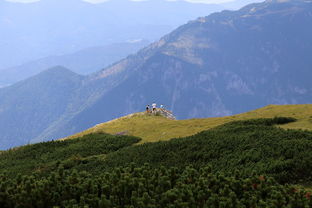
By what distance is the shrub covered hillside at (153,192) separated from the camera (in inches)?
647

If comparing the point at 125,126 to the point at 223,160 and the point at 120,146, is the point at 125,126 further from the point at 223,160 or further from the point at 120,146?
the point at 223,160

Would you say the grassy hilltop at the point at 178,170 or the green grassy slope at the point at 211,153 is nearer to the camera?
the grassy hilltop at the point at 178,170

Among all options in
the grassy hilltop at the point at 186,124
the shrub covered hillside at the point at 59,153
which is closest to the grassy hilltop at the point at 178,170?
the shrub covered hillside at the point at 59,153

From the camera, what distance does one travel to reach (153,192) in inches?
723

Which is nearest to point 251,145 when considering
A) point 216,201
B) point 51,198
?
point 216,201

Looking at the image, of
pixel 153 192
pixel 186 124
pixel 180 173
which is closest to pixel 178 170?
pixel 180 173

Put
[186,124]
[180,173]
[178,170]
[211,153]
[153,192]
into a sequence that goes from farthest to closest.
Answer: [186,124] → [211,153] → [180,173] → [178,170] → [153,192]

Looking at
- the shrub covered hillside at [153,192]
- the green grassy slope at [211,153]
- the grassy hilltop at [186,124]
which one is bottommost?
the shrub covered hillside at [153,192]

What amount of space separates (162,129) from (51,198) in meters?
36.6

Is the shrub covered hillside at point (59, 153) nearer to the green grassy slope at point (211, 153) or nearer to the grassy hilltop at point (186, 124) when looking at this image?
the green grassy slope at point (211, 153)

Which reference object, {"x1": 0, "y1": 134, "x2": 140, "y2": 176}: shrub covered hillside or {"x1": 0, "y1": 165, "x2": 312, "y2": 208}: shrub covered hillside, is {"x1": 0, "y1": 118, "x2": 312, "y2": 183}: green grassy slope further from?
{"x1": 0, "y1": 165, "x2": 312, "y2": 208}: shrub covered hillside

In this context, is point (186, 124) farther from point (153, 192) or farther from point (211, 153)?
point (153, 192)

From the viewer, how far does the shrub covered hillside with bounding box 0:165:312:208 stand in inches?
647

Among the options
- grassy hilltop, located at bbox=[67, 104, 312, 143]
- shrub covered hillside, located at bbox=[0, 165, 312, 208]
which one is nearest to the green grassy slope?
grassy hilltop, located at bbox=[67, 104, 312, 143]
